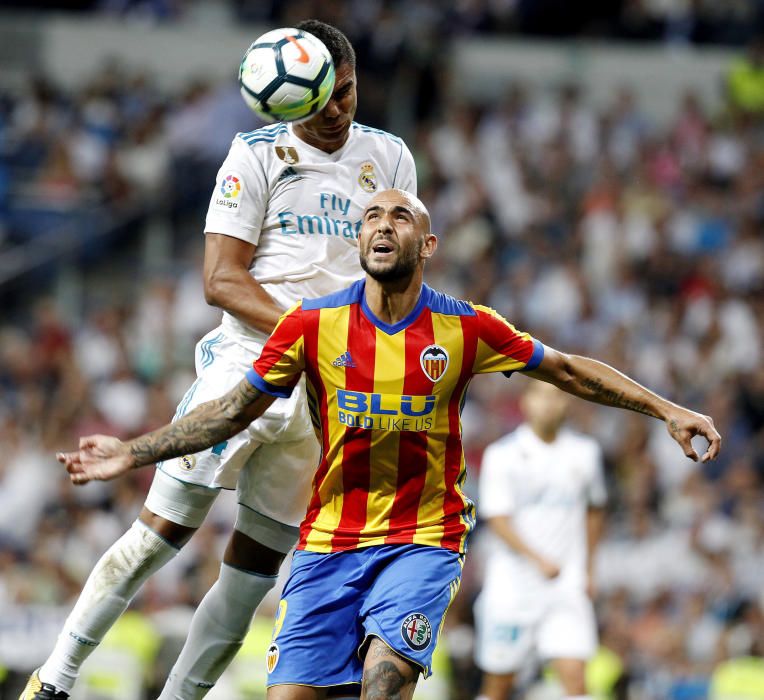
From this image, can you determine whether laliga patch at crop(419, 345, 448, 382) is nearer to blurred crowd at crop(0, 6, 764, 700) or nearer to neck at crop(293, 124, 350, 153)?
neck at crop(293, 124, 350, 153)

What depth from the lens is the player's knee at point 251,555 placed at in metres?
6.52

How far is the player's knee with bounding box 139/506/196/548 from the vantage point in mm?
6281

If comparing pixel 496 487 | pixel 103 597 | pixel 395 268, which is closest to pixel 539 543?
pixel 496 487

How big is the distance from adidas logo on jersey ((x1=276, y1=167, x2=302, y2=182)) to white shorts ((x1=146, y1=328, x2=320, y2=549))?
2.40 ft

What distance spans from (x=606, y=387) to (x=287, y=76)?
1742 mm

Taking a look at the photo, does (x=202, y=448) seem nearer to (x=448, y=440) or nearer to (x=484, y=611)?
(x=448, y=440)

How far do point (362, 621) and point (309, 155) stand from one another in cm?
198

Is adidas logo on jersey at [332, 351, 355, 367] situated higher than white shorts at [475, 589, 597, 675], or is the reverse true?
adidas logo on jersey at [332, 351, 355, 367]

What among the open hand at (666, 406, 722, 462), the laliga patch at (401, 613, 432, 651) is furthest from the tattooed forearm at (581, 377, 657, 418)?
the laliga patch at (401, 613, 432, 651)

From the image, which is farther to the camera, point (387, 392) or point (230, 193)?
point (230, 193)

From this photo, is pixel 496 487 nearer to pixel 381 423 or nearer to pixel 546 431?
pixel 546 431

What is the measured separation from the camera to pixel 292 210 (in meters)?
6.23

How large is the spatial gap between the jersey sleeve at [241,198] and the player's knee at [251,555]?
1.36m

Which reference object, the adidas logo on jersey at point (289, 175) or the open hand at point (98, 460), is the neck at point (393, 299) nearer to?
the adidas logo on jersey at point (289, 175)
